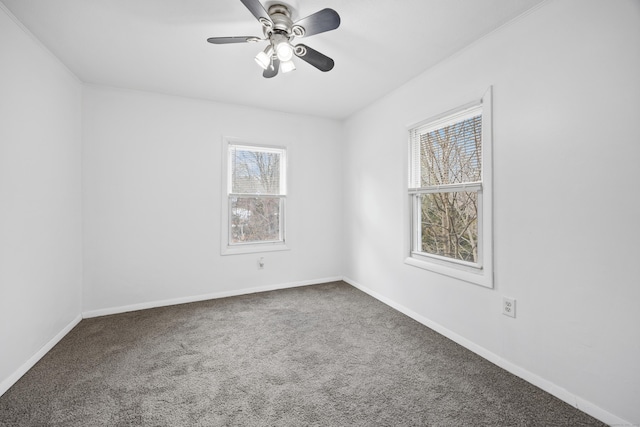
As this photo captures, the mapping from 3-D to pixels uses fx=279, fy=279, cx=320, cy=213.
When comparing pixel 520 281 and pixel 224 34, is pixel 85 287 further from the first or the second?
pixel 520 281

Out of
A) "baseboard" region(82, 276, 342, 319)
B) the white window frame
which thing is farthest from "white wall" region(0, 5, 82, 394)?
the white window frame

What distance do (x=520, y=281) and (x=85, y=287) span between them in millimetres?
4083

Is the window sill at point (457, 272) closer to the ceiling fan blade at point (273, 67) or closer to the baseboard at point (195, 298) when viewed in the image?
the baseboard at point (195, 298)

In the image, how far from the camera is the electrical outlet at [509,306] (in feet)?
6.57

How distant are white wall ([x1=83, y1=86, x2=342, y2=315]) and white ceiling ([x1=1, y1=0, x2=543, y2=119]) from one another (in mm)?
368

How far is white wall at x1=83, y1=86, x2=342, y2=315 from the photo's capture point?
306cm

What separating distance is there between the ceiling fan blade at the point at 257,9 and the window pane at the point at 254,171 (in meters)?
2.16

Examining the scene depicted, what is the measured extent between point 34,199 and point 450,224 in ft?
11.5

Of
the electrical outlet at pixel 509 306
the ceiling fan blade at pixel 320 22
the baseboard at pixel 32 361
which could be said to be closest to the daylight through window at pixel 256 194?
the baseboard at pixel 32 361

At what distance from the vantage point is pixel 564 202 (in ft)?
5.67

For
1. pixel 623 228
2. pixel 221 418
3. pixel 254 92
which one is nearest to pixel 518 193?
pixel 623 228

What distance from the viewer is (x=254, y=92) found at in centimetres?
326

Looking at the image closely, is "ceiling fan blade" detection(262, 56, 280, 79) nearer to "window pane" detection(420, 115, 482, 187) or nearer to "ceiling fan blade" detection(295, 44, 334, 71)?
"ceiling fan blade" detection(295, 44, 334, 71)

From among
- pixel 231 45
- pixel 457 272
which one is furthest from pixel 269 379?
pixel 231 45
